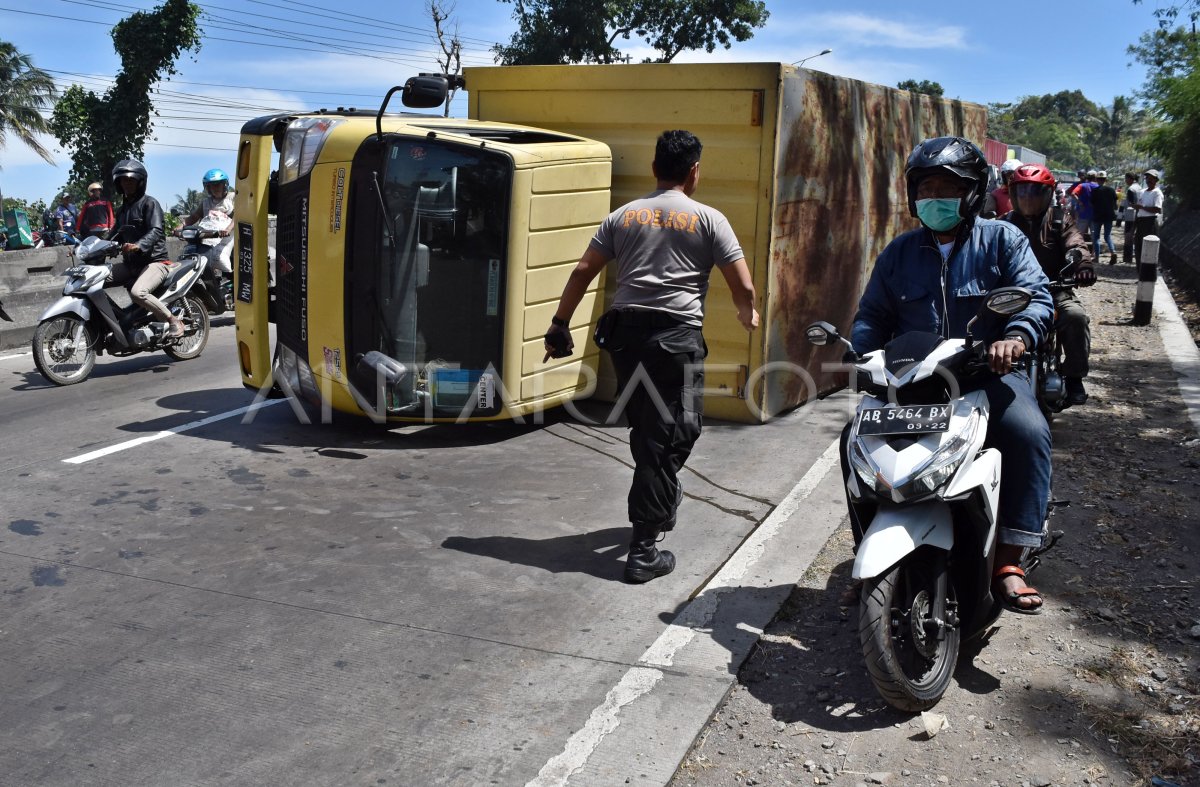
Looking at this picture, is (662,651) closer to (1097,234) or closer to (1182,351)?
(1182,351)

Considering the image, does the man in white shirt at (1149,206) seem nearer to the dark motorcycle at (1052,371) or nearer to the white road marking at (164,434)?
the dark motorcycle at (1052,371)

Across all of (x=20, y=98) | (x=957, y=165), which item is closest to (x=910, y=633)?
(x=957, y=165)

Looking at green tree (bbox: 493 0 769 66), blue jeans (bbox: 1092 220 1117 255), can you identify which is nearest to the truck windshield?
blue jeans (bbox: 1092 220 1117 255)

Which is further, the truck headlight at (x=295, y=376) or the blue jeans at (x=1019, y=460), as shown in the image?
the truck headlight at (x=295, y=376)

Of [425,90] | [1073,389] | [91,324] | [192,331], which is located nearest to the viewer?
[425,90]

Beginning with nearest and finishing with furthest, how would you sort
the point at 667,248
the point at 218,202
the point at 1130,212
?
the point at 667,248, the point at 218,202, the point at 1130,212

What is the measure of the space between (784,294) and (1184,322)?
806 centimetres

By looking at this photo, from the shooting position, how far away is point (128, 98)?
1517 inches

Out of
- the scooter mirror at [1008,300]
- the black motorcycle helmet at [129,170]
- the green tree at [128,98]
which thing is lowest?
the scooter mirror at [1008,300]

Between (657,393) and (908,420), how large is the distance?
1368 millimetres

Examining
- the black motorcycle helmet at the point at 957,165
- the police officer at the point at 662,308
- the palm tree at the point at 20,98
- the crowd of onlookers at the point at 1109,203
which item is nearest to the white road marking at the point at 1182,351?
the crowd of onlookers at the point at 1109,203

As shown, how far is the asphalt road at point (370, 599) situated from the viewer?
3.44 metres

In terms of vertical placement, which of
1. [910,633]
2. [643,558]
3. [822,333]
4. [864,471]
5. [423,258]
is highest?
[423,258]

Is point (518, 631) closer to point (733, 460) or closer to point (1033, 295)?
point (1033, 295)
